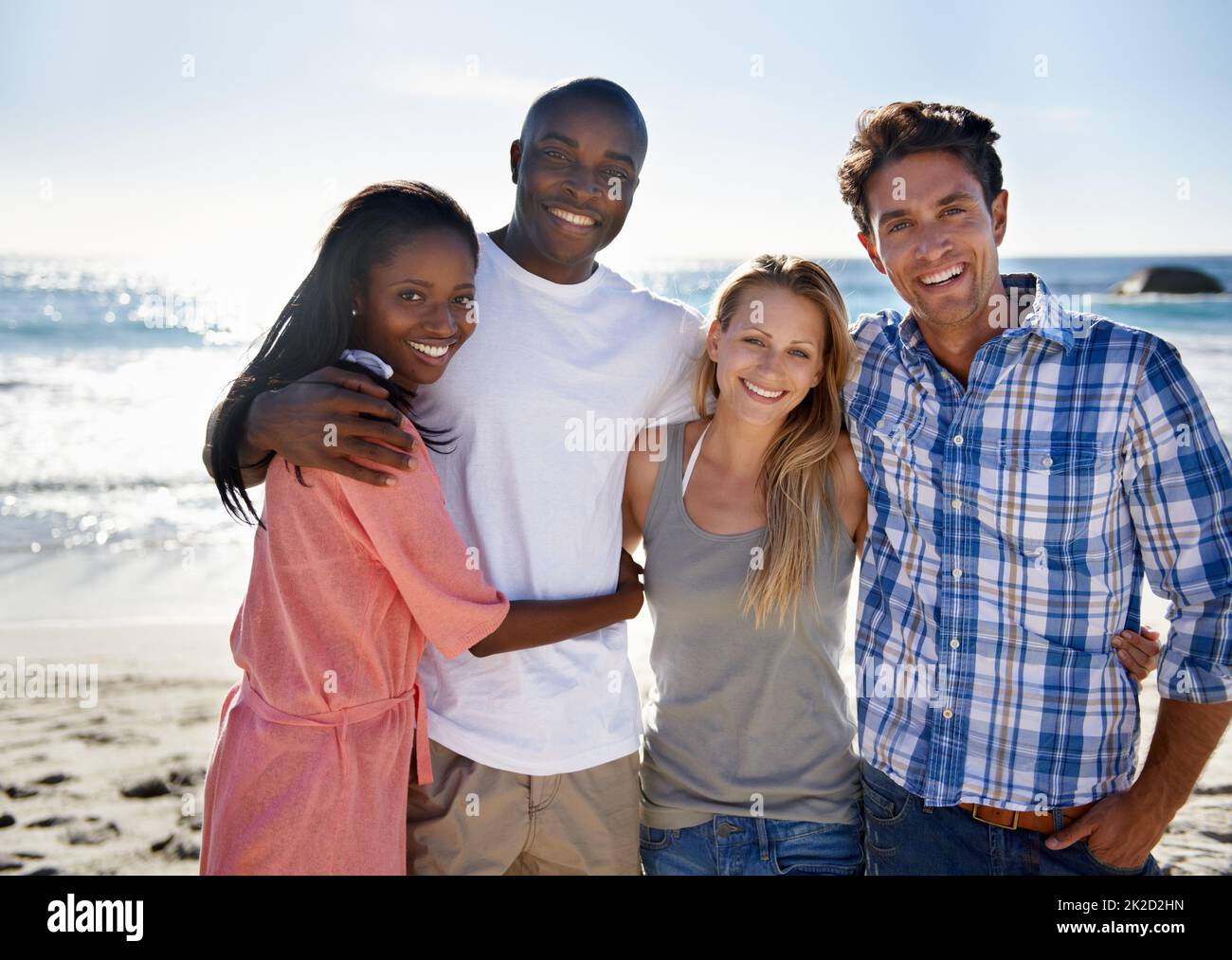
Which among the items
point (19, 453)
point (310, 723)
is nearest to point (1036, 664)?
point (310, 723)

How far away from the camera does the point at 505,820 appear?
2.60 m

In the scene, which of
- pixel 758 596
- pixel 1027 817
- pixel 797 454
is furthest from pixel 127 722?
pixel 1027 817

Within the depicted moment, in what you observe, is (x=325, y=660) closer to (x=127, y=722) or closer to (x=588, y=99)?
(x=588, y=99)

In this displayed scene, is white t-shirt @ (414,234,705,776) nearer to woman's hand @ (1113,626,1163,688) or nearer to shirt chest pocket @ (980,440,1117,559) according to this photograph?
shirt chest pocket @ (980,440,1117,559)

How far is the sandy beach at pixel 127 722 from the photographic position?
163 inches

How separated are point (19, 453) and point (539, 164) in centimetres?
1119

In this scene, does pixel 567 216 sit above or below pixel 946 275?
above

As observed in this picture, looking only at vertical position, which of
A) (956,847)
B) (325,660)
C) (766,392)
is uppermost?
(766,392)

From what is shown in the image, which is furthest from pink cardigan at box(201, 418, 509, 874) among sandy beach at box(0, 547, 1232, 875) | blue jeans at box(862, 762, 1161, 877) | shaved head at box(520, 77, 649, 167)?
sandy beach at box(0, 547, 1232, 875)

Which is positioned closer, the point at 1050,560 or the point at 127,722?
the point at 1050,560

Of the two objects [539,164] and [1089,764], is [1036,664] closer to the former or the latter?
[1089,764]

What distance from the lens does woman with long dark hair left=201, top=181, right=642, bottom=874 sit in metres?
2.22

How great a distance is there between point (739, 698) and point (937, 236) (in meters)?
1.47

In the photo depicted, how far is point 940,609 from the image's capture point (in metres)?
2.58
